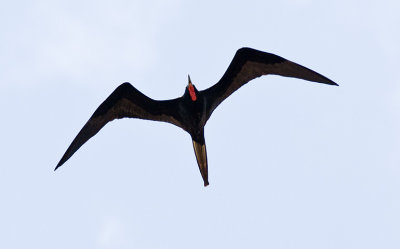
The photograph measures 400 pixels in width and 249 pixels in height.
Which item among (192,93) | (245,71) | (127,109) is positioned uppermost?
(245,71)

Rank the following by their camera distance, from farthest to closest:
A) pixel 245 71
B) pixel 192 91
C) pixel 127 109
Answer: pixel 127 109
pixel 245 71
pixel 192 91

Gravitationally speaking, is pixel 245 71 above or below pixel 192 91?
above

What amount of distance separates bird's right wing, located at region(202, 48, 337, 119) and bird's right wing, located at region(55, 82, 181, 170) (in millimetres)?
798

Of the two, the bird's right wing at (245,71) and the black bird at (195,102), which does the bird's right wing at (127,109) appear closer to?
the black bird at (195,102)

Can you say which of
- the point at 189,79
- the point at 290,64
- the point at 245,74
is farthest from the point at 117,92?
the point at 290,64

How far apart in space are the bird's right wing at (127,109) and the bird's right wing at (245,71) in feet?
2.62

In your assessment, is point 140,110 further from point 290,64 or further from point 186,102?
point 290,64

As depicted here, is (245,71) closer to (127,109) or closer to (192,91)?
(192,91)

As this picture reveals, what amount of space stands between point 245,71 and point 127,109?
2.53 meters

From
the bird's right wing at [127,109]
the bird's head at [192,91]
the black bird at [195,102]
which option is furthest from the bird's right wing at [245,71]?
the bird's right wing at [127,109]

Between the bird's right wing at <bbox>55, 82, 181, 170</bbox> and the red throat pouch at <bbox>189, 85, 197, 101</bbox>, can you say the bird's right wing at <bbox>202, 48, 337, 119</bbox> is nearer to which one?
the red throat pouch at <bbox>189, 85, 197, 101</bbox>

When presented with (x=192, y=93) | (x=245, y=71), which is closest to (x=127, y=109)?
(x=192, y=93)

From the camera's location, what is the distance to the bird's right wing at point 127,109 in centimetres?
1427

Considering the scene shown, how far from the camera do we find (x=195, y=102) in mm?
14031
